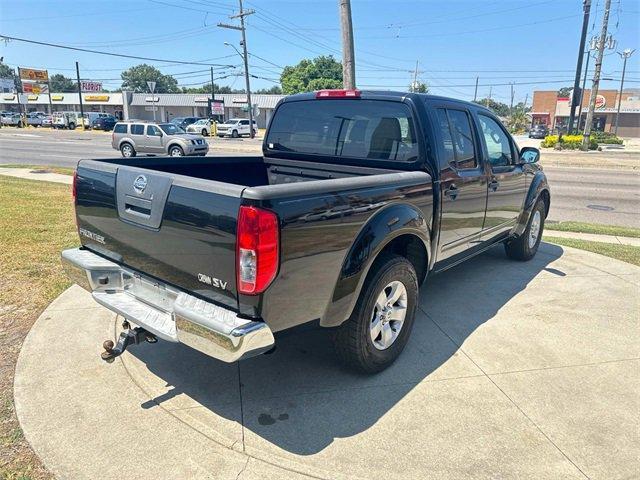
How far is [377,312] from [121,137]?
2268 centimetres

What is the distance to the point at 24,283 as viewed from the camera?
484cm

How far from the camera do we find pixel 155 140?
72.5ft

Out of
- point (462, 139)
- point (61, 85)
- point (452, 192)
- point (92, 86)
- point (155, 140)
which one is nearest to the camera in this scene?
point (452, 192)

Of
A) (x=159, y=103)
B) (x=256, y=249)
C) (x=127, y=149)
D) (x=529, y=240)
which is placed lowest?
(x=529, y=240)

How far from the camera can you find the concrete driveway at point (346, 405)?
2.50 metres

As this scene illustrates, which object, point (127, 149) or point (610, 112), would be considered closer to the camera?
point (127, 149)

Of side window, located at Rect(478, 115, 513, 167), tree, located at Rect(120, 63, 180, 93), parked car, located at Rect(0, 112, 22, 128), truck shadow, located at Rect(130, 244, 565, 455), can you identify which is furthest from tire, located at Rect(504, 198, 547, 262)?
tree, located at Rect(120, 63, 180, 93)

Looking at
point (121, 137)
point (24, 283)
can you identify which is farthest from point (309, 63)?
point (24, 283)

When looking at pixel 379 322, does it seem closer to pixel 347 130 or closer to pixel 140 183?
pixel 347 130

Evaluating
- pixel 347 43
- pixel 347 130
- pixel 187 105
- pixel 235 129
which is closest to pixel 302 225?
pixel 347 130

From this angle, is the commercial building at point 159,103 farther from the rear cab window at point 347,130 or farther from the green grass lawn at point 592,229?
the rear cab window at point 347,130

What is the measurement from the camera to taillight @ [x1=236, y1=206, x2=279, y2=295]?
2.28 meters

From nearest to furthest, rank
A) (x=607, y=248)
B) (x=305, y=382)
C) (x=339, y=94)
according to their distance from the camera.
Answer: (x=305, y=382) → (x=339, y=94) → (x=607, y=248)

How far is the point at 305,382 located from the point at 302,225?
1312 mm
